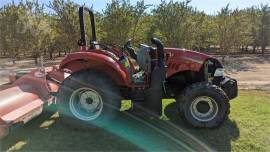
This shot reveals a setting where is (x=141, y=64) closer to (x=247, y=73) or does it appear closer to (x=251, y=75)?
(x=251, y=75)

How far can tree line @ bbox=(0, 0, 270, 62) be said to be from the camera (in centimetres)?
1817

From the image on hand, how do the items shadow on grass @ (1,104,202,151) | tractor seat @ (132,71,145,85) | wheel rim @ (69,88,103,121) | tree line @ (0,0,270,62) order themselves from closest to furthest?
shadow on grass @ (1,104,202,151) → wheel rim @ (69,88,103,121) → tractor seat @ (132,71,145,85) → tree line @ (0,0,270,62)

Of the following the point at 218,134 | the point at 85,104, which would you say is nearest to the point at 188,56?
the point at 218,134

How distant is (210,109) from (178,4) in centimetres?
1409

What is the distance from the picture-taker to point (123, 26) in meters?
18.0

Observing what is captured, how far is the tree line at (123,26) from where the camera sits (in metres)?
18.2

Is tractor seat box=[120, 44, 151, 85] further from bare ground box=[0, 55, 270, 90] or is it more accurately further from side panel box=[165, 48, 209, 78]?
bare ground box=[0, 55, 270, 90]

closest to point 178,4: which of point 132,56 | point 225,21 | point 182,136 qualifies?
point 225,21

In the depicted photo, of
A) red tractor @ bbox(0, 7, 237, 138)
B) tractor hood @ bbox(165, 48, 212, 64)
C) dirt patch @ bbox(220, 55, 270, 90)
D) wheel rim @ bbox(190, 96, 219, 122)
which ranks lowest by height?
dirt patch @ bbox(220, 55, 270, 90)

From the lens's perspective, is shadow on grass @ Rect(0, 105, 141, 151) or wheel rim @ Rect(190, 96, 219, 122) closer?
shadow on grass @ Rect(0, 105, 141, 151)

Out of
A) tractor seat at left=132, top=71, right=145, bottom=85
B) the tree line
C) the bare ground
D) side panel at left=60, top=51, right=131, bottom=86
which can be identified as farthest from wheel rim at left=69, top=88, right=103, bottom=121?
the tree line

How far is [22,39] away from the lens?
66.2 ft

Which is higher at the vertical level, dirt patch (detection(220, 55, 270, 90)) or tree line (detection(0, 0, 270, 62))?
tree line (detection(0, 0, 270, 62))

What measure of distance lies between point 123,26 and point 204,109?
44.7ft
